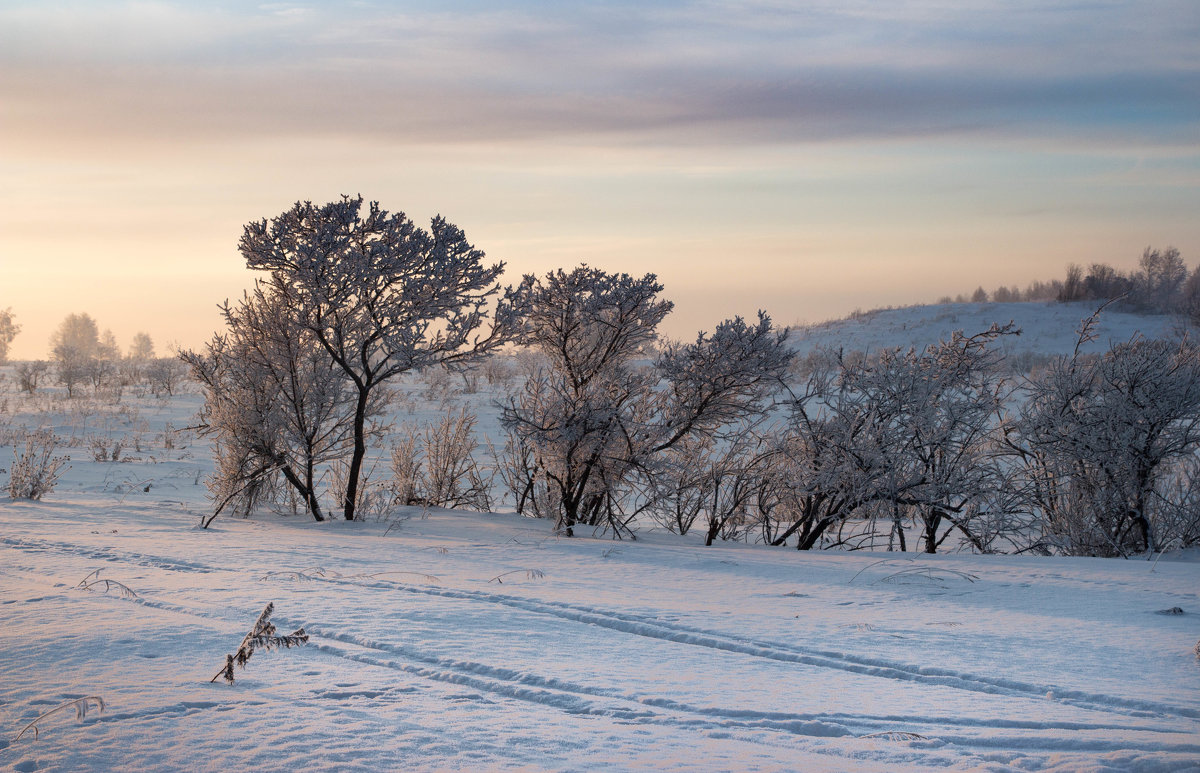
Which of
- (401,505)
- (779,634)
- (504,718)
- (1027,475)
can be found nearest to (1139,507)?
(1027,475)

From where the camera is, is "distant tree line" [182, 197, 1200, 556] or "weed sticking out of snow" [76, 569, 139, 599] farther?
"distant tree line" [182, 197, 1200, 556]

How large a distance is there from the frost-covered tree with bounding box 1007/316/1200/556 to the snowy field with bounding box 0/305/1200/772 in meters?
2.21

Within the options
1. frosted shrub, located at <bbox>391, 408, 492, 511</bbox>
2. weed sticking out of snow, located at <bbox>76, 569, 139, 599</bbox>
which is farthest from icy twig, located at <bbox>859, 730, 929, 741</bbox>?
frosted shrub, located at <bbox>391, 408, 492, 511</bbox>

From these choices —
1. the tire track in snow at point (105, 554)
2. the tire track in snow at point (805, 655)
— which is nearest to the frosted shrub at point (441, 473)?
the tire track in snow at point (105, 554)

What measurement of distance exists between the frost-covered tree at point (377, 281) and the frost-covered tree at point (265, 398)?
0.61 metres

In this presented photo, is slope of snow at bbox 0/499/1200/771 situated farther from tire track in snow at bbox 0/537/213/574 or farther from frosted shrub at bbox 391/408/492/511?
frosted shrub at bbox 391/408/492/511

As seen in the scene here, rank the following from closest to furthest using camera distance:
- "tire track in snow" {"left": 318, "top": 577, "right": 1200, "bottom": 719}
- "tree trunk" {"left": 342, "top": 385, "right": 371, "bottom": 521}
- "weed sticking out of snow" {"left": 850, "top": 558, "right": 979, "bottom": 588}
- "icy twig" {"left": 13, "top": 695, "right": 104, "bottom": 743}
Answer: "icy twig" {"left": 13, "top": 695, "right": 104, "bottom": 743} → "tire track in snow" {"left": 318, "top": 577, "right": 1200, "bottom": 719} → "weed sticking out of snow" {"left": 850, "top": 558, "right": 979, "bottom": 588} → "tree trunk" {"left": 342, "top": 385, "right": 371, "bottom": 521}

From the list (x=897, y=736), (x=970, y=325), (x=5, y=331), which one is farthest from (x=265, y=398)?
(x=5, y=331)

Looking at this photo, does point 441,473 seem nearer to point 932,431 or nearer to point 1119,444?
point 932,431

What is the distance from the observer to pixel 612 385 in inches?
436

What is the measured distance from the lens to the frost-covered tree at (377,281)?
1082cm

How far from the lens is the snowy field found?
3.24 metres

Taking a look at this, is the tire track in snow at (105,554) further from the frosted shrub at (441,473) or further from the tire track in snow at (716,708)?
the frosted shrub at (441,473)

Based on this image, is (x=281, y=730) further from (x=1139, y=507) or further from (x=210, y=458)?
(x=210, y=458)
